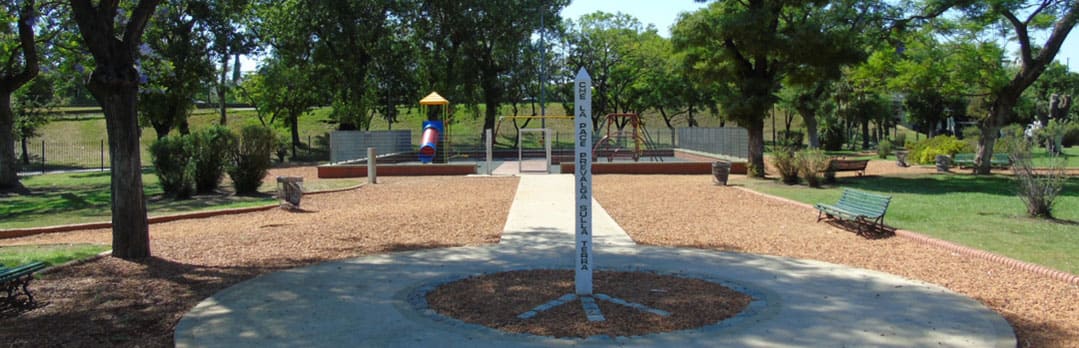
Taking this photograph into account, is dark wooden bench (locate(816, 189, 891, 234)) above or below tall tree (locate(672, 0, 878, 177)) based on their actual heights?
below

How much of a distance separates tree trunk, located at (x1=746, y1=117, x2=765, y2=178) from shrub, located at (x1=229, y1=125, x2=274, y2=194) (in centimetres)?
1414

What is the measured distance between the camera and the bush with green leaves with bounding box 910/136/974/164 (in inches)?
1149

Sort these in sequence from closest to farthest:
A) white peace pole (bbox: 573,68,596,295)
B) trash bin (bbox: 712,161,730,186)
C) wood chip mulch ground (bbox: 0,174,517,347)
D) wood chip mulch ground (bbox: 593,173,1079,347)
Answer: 1. wood chip mulch ground (bbox: 0,174,517,347)
2. white peace pole (bbox: 573,68,596,295)
3. wood chip mulch ground (bbox: 593,173,1079,347)
4. trash bin (bbox: 712,161,730,186)

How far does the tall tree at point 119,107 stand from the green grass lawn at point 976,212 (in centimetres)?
1053

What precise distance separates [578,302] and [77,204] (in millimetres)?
15951

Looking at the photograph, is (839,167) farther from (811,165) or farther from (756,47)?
(756,47)

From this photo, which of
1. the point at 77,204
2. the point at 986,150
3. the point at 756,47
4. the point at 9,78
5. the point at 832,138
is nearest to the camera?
the point at 77,204

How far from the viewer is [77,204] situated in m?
18.0

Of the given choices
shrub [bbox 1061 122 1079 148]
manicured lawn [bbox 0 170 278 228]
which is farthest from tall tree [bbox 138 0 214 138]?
shrub [bbox 1061 122 1079 148]

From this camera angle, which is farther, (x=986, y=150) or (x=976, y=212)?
(x=986, y=150)

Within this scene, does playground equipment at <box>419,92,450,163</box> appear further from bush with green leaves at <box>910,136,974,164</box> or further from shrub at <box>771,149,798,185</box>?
bush with green leaves at <box>910,136,974,164</box>

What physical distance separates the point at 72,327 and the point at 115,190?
3.11 metres

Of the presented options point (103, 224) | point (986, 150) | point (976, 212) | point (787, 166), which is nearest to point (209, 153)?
point (103, 224)

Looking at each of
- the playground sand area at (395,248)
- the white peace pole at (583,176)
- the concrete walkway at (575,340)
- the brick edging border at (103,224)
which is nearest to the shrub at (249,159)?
the playground sand area at (395,248)
